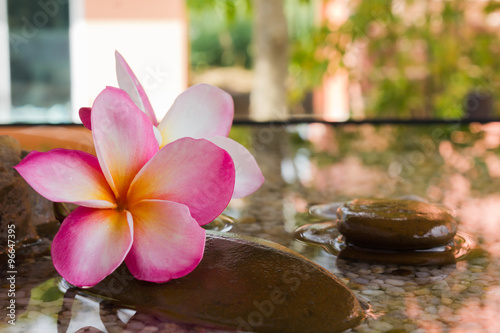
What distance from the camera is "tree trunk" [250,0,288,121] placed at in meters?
2.86

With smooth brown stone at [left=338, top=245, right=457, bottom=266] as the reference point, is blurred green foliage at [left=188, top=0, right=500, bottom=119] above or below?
above

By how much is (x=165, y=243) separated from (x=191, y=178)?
0.19ft

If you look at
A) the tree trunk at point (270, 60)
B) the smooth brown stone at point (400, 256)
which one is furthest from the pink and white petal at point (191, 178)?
the tree trunk at point (270, 60)

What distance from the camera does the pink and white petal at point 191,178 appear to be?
18.0 inches

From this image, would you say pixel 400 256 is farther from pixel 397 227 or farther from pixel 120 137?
pixel 120 137

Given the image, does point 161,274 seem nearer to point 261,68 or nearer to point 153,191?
point 153,191

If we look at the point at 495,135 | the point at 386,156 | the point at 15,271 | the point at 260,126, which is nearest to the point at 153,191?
the point at 15,271

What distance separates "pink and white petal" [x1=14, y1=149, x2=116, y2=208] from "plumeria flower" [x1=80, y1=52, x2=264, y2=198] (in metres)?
0.08

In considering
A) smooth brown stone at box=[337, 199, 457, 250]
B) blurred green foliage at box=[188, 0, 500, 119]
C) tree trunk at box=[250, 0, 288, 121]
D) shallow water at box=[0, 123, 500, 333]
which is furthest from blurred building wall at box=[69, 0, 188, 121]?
smooth brown stone at box=[337, 199, 457, 250]

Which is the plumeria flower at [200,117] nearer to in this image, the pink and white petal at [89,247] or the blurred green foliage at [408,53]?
the pink and white petal at [89,247]

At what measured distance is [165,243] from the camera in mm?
460

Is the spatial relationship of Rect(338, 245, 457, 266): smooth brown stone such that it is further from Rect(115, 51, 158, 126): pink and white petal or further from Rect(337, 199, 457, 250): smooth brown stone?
Rect(115, 51, 158, 126): pink and white petal

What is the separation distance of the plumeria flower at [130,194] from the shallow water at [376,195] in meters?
0.05

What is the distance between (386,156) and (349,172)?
26 centimetres
